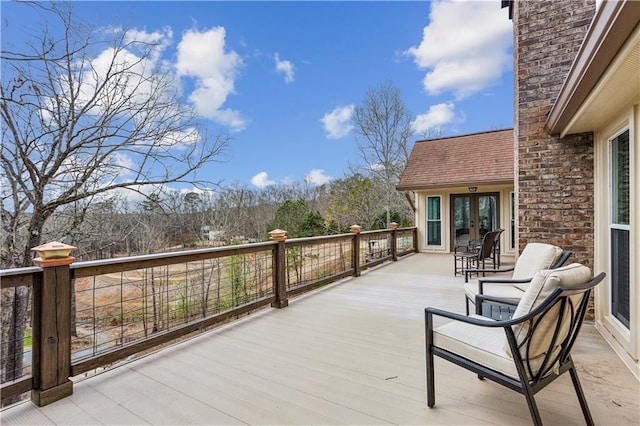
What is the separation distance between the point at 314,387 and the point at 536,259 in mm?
2481

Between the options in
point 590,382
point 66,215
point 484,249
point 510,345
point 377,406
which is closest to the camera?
point 510,345

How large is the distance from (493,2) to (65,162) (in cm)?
865

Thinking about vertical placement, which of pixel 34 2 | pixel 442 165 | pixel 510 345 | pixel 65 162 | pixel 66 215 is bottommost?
pixel 510 345

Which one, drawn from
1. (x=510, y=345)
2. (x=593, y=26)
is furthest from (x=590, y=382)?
(x=593, y=26)

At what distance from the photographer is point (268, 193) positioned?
1928 cm

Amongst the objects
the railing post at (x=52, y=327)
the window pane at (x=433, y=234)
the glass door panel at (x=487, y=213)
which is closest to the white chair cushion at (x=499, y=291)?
the railing post at (x=52, y=327)

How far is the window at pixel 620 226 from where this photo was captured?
2.87 m

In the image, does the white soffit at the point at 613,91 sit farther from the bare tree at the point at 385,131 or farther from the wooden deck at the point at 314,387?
the bare tree at the point at 385,131

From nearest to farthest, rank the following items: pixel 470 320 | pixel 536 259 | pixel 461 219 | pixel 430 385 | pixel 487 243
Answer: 1. pixel 470 320
2. pixel 430 385
3. pixel 536 259
4. pixel 487 243
5. pixel 461 219

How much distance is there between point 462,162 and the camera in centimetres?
982

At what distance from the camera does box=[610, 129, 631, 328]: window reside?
2.87m

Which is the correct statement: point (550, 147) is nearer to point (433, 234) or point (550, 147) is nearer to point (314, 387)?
point (314, 387)

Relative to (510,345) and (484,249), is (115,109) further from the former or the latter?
(484,249)

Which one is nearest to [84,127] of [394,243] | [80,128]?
[80,128]
